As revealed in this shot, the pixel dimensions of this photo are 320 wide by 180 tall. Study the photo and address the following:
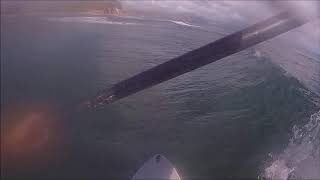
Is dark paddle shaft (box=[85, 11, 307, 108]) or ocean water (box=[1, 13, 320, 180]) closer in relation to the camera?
dark paddle shaft (box=[85, 11, 307, 108])

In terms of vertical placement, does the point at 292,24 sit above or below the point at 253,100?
below

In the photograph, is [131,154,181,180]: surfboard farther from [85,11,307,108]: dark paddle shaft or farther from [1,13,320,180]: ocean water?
[85,11,307,108]: dark paddle shaft

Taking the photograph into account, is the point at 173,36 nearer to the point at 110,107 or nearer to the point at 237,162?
the point at 110,107

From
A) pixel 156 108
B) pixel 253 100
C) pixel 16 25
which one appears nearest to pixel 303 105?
pixel 253 100

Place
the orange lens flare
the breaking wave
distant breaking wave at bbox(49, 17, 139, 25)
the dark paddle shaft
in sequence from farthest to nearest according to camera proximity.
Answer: distant breaking wave at bbox(49, 17, 139, 25), the breaking wave, the orange lens flare, the dark paddle shaft

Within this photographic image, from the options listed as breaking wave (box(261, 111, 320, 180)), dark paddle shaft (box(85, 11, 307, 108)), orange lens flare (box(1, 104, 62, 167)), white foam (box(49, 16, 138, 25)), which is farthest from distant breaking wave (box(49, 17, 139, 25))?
dark paddle shaft (box(85, 11, 307, 108))

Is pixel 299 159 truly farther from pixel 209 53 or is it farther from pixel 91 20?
pixel 91 20

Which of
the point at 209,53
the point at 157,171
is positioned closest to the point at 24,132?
the point at 157,171

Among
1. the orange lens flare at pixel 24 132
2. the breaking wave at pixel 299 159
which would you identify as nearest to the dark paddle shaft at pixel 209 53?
the orange lens flare at pixel 24 132
